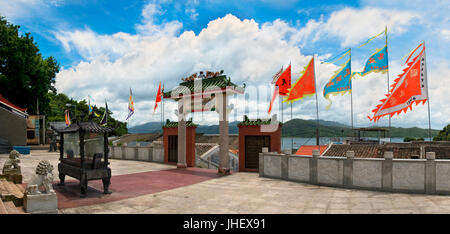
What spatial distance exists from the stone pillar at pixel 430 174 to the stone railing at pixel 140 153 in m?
19.7

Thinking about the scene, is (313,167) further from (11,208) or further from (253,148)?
(11,208)

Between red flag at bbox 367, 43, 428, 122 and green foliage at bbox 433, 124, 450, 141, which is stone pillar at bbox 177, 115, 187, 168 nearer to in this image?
red flag at bbox 367, 43, 428, 122

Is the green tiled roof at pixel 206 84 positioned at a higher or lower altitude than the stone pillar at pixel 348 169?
higher

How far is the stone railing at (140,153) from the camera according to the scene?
994 inches

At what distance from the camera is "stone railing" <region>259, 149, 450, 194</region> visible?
35.7ft

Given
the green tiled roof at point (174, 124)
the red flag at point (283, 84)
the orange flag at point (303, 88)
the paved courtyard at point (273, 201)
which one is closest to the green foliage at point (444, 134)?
the orange flag at point (303, 88)

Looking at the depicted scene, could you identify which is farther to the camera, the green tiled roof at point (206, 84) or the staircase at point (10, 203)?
the green tiled roof at point (206, 84)

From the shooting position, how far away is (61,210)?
894 centimetres

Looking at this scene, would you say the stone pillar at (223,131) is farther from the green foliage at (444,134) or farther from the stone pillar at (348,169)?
the green foliage at (444,134)

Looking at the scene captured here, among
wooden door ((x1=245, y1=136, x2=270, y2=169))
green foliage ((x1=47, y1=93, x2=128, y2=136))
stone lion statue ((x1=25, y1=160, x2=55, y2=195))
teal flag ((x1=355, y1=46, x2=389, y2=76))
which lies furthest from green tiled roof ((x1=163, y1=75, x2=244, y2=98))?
green foliage ((x1=47, y1=93, x2=128, y2=136))

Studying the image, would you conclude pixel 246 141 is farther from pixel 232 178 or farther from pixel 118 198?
pixel 118 198

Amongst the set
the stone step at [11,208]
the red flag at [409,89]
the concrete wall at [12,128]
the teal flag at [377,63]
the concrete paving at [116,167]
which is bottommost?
the concrete paving at [116,167]

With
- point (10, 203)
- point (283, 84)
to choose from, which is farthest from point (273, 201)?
point (283, 84)
